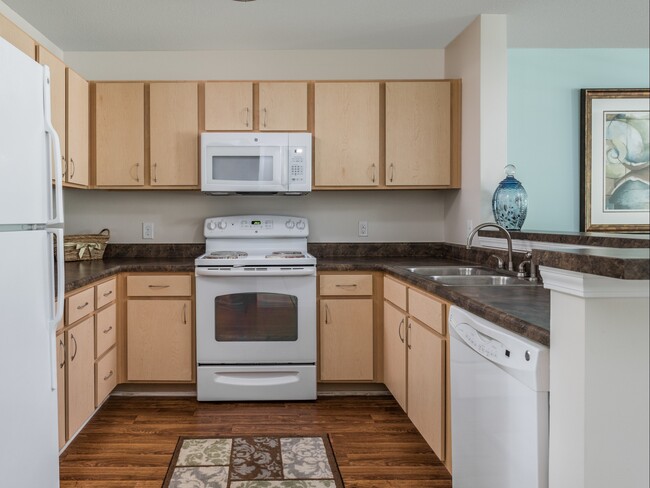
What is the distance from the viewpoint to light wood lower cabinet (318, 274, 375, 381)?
322cm

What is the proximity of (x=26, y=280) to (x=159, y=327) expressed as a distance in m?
1.63

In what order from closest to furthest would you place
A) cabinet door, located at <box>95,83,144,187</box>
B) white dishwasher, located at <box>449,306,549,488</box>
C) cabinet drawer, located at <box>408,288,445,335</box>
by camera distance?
white dishwasher, located at <box>449,306,549,488</box> → cabinet drawer, located at <box>408,288,445,335</box> → cabinet door, located at <box>95,83,144,187</box>

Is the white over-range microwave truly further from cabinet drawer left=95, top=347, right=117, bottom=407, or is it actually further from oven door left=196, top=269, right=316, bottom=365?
cabinet drawer left=95, top=347, right=117, bottom=407

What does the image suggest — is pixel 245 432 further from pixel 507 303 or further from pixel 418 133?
pixel 418 133

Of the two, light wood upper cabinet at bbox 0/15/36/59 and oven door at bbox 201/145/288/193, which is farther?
oven door at bbox 201/145/288/193

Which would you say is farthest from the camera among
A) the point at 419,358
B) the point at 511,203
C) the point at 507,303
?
the point at 511,203

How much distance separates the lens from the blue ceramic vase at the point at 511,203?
111 inches

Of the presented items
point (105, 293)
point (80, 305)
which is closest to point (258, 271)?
point (105, 293)

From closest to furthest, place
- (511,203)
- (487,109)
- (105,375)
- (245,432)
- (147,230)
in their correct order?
(245,432)
(511,203)
(105,375)
(487,109)
(147,230)

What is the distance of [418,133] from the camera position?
11.2 ft

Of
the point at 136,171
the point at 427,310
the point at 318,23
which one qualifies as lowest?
the point at 427,310

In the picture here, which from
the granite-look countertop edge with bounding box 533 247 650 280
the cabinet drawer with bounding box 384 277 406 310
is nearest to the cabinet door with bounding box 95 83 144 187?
the cabinet drawer with bounding box 384 277 406 310

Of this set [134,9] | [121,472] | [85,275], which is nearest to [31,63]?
[85,275]

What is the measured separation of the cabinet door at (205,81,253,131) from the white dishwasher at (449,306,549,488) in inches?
83.1
